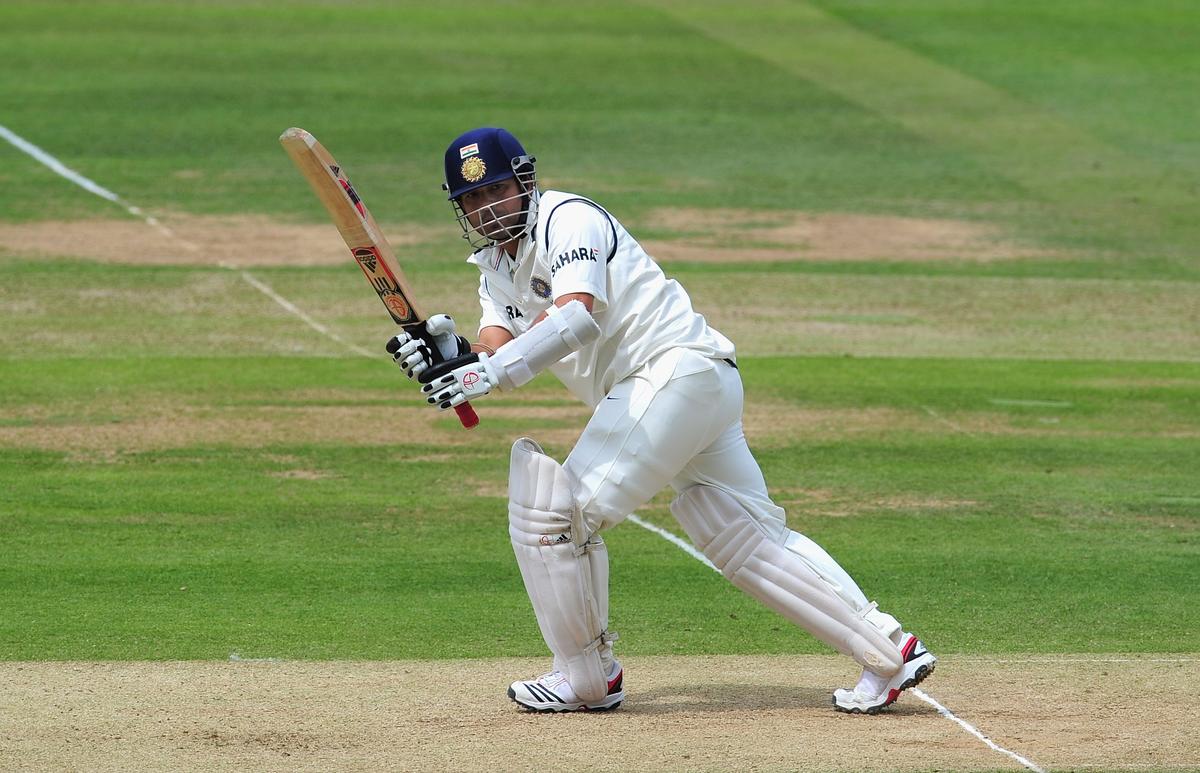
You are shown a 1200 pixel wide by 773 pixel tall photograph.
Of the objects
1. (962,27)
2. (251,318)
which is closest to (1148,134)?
(962,27)

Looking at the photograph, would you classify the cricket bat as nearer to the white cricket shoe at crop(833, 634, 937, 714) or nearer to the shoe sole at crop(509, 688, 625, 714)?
the shoe sole at crop(509, 688, 625, 714)

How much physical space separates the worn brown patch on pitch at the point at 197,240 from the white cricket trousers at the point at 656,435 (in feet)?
38.4

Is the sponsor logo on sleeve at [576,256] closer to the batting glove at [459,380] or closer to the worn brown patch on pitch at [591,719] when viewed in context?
the batting glove at [459,380]

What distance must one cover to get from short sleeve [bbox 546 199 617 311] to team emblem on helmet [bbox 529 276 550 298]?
0.44 feet

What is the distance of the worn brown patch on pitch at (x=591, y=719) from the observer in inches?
220

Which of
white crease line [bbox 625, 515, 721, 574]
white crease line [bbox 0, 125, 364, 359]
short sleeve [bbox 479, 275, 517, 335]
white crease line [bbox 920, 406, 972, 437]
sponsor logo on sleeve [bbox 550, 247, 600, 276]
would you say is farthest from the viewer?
white crease line [bbox 0, 125, 364, 359]

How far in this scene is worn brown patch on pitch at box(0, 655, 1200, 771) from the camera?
18.3 ft

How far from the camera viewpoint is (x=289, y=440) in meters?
11.2

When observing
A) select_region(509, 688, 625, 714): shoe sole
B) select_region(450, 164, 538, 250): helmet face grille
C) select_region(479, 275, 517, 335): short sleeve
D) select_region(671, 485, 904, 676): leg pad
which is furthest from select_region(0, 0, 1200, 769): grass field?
select_region(450, 164, 538, 250): helmet face grille

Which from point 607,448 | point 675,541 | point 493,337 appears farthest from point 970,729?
point 675,541

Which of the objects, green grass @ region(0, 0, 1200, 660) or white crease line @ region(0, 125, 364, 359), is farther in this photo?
white crease line @ region(0, 125, 364, 359)

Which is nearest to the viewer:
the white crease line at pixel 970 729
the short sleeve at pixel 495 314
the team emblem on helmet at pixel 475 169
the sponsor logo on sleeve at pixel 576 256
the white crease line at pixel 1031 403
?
the white crease line at pixel 970 729

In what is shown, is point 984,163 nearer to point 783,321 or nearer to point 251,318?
Answer: point 783,321

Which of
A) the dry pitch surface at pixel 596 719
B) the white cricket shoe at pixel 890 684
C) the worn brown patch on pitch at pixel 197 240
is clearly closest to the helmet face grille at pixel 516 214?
the dry pitch surface at pixel 596 719
